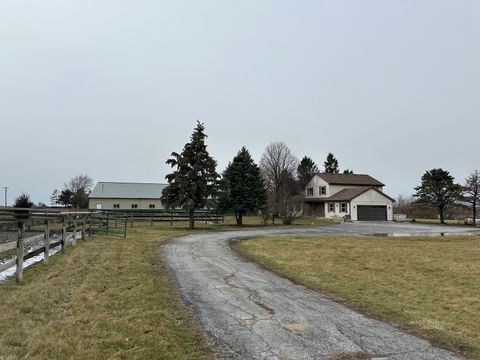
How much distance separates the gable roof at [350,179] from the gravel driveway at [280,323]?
170 feet

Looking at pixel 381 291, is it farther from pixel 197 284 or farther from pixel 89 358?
pixel 89 358

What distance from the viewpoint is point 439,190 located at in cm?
5138

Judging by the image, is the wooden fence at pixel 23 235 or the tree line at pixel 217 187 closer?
the wooden fence at pixel 23 235

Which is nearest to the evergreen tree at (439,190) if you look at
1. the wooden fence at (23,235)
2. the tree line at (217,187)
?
the tree line at (217,187)

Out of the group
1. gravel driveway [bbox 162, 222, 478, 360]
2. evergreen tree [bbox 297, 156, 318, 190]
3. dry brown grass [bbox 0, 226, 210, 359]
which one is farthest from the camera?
evergreen tree [bbox 297, 156, 318, 190]

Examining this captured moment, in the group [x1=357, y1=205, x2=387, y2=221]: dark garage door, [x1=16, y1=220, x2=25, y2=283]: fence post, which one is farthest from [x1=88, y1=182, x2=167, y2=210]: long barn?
[x1=16, y1=220, x2=25, y2=283]: fence post

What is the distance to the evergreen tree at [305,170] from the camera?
80325 mm

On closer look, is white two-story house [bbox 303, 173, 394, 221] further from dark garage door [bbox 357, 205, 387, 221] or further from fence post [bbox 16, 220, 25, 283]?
fence post [bbox 16, 220, 25, 283]

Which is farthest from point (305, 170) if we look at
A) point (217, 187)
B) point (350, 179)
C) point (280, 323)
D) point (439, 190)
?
point (280, 323)

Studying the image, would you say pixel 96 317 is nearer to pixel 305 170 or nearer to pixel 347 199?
pixel 347 199

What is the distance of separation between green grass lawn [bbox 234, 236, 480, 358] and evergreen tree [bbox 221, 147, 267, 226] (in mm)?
18954

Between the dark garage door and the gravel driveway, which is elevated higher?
the dark garage door

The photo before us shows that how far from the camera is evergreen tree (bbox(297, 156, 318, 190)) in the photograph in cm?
8032

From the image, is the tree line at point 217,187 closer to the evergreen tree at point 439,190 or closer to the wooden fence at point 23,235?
the wooden fence at point 23,235
